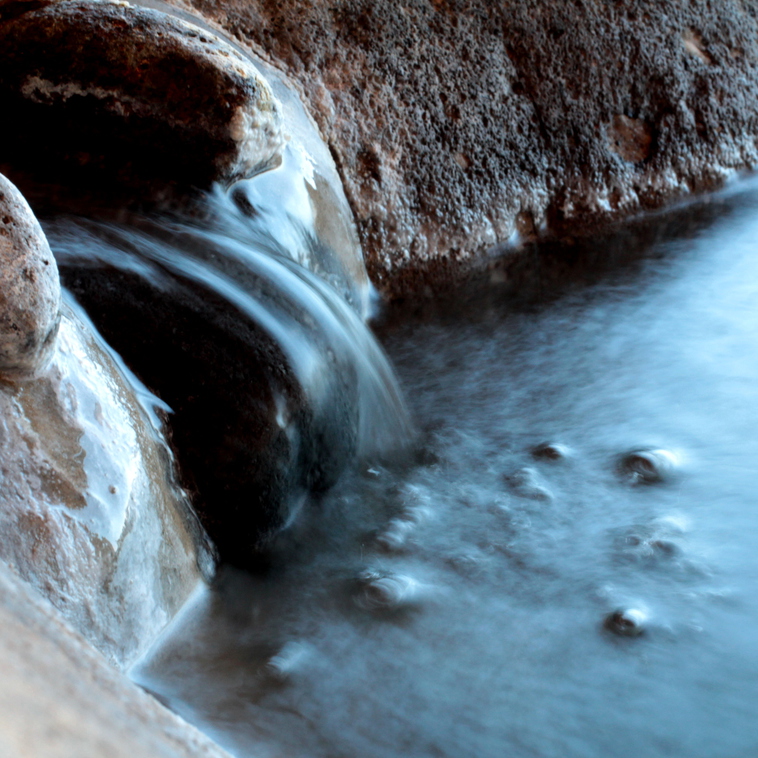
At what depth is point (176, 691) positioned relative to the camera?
4.04 feet

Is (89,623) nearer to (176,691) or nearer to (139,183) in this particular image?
(176,691)

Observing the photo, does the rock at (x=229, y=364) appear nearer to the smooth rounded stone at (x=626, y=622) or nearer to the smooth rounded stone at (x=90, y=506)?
the smooth rounded stone at (x=90, y=506)

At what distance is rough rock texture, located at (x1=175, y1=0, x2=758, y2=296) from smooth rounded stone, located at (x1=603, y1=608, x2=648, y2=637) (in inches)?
65.3

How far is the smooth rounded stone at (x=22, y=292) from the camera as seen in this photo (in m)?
1.17

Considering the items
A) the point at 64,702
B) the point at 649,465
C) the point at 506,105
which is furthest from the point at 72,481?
the point at 506,105

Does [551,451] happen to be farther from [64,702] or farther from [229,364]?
[64,702]

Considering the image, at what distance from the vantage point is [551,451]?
187 centimetres

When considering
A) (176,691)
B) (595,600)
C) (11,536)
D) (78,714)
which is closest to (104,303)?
(11,536)

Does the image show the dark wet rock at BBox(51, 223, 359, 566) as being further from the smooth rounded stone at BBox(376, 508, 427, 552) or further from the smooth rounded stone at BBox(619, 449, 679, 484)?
the smooth rounded stone at BBox(619, 449, 679, 484)

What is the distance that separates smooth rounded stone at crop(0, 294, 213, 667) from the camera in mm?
1153

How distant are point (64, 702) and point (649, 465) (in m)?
1.45

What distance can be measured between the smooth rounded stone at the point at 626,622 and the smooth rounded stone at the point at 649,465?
429 millimetres

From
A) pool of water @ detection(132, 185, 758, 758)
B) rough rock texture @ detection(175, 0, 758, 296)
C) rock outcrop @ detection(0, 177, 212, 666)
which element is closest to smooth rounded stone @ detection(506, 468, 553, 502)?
pool of water @ detection(132, 185, 758, 758)

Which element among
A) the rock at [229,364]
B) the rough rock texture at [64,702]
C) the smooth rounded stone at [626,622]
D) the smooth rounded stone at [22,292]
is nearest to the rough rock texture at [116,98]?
the rock at [229,364]
